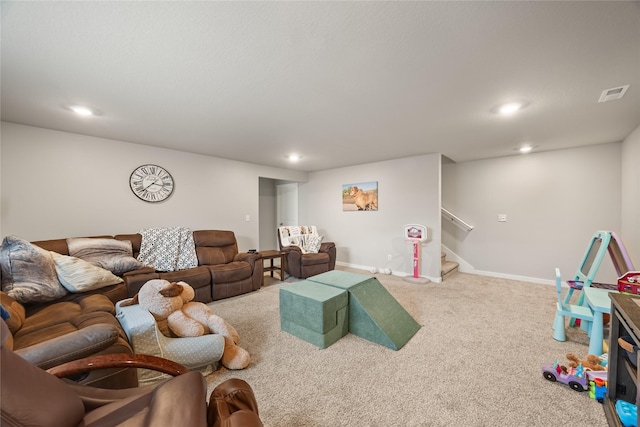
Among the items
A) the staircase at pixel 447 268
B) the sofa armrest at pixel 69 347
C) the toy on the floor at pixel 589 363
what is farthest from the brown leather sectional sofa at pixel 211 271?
the toy on the floor at pixel 589 363

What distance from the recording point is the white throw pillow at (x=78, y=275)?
7.11ft

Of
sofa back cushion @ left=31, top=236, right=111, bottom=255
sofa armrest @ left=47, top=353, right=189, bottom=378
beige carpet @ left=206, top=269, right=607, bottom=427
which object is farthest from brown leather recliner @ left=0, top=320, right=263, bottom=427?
sofa back cushion @ left=31, top=236, right=111, bottom=255

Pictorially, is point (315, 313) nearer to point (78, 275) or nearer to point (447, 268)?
point (78, 275)

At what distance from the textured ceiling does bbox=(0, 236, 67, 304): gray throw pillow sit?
1352mm

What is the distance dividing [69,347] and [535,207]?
5.88 metres

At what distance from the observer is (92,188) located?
3279 millimetres

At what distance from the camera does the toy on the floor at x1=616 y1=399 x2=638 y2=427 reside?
1265mm

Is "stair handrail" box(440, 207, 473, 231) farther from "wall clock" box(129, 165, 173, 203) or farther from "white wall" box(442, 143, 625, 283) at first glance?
"wall clock" box(129, 165, 173, 203)

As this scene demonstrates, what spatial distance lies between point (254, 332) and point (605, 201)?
17.6ft

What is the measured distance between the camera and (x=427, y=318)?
2785mm

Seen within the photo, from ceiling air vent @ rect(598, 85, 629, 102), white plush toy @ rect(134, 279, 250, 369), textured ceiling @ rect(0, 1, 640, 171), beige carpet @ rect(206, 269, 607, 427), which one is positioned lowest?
beige carpet @ rect(206, 269, 607, 427)

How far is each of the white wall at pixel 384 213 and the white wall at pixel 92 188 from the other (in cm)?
218

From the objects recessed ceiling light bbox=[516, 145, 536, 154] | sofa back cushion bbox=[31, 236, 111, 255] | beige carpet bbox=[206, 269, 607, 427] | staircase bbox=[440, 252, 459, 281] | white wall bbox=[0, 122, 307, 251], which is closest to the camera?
beige carpet bbox=[206, 269, 607, 427]

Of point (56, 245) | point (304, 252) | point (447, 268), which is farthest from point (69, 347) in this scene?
point (447, 268)
